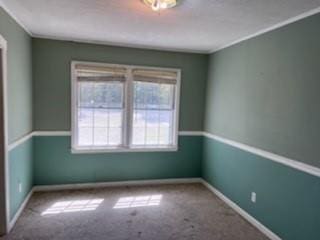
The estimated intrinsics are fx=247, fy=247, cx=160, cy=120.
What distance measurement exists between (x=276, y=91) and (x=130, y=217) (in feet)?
7.72

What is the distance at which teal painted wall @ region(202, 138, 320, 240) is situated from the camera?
2367 mm

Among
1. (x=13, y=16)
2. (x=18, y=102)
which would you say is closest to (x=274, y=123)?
(x=18, y=102)

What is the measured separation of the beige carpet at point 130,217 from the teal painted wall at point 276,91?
1.05 metres

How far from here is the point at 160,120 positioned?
14.6 ft

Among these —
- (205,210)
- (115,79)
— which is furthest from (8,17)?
(205,210)

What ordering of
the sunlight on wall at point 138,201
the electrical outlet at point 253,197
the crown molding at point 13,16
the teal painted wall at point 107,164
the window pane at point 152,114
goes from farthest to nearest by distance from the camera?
the window pane at point 152,114 < the teal painted wall at point 107,164 < the sunlight on wall at point 138,201 < the electrical outlet at point 253,197 < the crown molding at point 13,16

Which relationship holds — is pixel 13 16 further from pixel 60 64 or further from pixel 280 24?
pixel 280 24

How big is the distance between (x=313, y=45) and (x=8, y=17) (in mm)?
3147

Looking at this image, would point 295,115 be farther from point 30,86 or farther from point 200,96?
point 30,86

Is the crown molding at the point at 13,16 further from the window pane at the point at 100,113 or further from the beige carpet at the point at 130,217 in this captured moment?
the beige carpet at the point at 130,217

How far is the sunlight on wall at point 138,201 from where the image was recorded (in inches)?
138

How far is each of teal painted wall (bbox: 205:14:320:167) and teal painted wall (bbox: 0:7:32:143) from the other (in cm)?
291

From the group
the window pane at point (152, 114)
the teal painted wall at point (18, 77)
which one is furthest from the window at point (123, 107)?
the teal painted wall at point (18, 77)

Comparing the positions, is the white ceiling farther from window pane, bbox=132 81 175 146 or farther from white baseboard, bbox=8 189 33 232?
white baseboard, bbox=8 189 33 232
